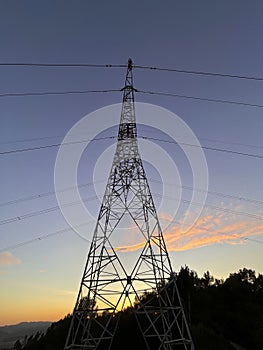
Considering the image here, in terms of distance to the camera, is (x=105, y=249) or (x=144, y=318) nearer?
(x=105, y=249)

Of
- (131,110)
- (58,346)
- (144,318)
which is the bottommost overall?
(58,346)

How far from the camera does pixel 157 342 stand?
1219 inches

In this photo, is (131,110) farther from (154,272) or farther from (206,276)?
(206,276)

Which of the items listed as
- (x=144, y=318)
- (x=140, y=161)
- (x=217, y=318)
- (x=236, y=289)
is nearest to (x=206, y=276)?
(x=236, y=289)

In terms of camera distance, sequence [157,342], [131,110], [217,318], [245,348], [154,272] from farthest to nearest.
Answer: [217,318]
[245,348]
[157,342]
[131,110]
[154,272]

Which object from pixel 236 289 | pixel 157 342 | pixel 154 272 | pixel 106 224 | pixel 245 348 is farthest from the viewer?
pixel 236 289

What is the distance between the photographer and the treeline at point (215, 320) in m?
34.2

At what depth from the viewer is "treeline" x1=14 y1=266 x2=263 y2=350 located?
34219 millimetres

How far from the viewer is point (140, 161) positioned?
20672 millimetres

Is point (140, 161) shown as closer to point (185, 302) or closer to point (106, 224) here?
point (106, 224)

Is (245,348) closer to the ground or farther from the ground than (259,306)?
closer to the ground

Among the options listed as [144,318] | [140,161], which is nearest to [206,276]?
[144,318]

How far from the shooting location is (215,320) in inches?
1783

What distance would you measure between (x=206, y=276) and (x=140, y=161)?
150ft
